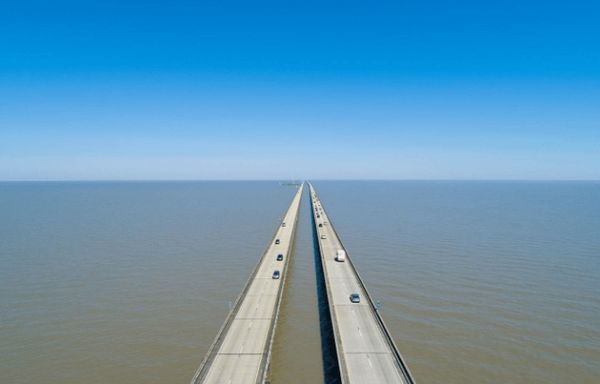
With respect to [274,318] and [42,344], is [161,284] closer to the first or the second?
[42,344]

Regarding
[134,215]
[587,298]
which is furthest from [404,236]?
[134,215]

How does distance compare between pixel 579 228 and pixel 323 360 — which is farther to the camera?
pixel 579 228

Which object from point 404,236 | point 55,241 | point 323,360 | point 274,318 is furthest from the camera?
point 404,236

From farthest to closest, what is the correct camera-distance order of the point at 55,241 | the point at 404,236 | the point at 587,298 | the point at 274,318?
1. the point at 404,236
2. the point at 55,241
3. the point at 587,298
4. the point at 274,318

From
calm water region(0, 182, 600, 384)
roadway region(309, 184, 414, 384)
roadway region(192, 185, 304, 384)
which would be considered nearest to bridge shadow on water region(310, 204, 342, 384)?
calm water region(0, 182, 600, 384)

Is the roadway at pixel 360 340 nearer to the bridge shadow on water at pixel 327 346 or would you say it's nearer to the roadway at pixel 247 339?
the bridge shadow on water at pixel 327 346

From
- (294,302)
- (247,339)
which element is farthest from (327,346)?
(294,302)
